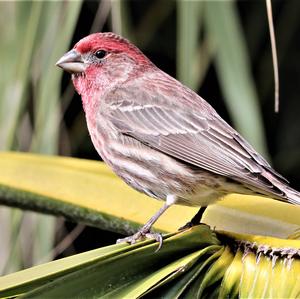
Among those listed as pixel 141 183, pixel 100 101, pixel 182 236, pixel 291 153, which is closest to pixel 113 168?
pixel 141 183

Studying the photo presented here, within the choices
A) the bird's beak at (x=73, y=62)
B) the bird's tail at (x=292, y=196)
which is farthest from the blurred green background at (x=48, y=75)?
the bird's tail at (x=292, y=196)

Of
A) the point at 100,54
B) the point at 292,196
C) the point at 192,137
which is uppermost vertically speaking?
the point at 100,54

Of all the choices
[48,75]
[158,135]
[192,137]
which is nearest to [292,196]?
[192,137]

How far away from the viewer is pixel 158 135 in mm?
3221

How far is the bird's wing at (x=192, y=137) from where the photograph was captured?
9.34 ft

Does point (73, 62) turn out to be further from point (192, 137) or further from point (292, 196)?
point (292, 196)

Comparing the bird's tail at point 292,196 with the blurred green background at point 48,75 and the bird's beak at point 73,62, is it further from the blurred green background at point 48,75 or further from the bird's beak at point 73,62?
the bird's beak at point 73,62

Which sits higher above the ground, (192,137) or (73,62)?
(73,62)

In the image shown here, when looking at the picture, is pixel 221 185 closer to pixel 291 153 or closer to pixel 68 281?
pixel 68 281

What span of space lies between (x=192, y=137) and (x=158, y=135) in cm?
15

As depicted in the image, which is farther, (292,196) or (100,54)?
(100,54)

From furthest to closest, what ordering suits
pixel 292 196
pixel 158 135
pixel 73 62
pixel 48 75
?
1. pixel 73 62
2. pixel 158 135
3. pixel 48 75
4. pixel 292 196

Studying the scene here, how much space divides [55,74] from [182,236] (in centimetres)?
119

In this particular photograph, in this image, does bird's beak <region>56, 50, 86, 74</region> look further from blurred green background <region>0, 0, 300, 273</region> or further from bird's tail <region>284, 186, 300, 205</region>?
bird's tail <region>284, 186, 300, 205</region>
